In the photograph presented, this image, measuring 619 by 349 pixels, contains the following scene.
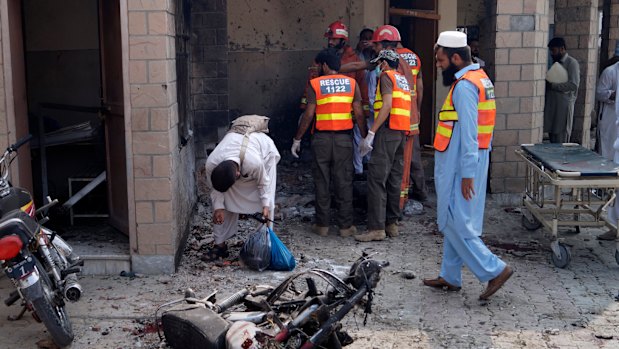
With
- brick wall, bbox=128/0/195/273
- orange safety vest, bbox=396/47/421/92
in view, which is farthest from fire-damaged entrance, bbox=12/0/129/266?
orange safety vest, bbox=396/47/421/92

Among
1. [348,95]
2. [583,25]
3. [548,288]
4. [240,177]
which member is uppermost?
[583,25]

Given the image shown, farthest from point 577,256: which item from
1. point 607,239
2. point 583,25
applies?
point 583,25

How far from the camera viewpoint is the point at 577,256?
24.4 ft

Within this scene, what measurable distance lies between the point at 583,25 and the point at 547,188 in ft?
11.4

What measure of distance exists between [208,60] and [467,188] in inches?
199

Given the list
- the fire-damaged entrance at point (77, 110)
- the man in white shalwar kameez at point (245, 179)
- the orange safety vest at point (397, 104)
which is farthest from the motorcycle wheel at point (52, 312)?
the orange safety vest at point (397, 104)

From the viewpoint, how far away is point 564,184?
21.8 feet

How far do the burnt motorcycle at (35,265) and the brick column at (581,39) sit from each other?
881cm

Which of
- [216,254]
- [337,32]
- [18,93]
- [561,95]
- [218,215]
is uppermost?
[337,32]

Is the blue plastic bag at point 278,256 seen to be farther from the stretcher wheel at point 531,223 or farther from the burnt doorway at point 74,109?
the stretcher wheel at point 531,223

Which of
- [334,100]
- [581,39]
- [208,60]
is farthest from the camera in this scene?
[581,39]

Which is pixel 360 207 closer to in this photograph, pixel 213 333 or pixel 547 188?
pixel 547 188

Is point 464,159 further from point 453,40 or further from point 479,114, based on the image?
point 453,40

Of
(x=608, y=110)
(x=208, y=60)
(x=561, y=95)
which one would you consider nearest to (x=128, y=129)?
(x=208, y=60)
